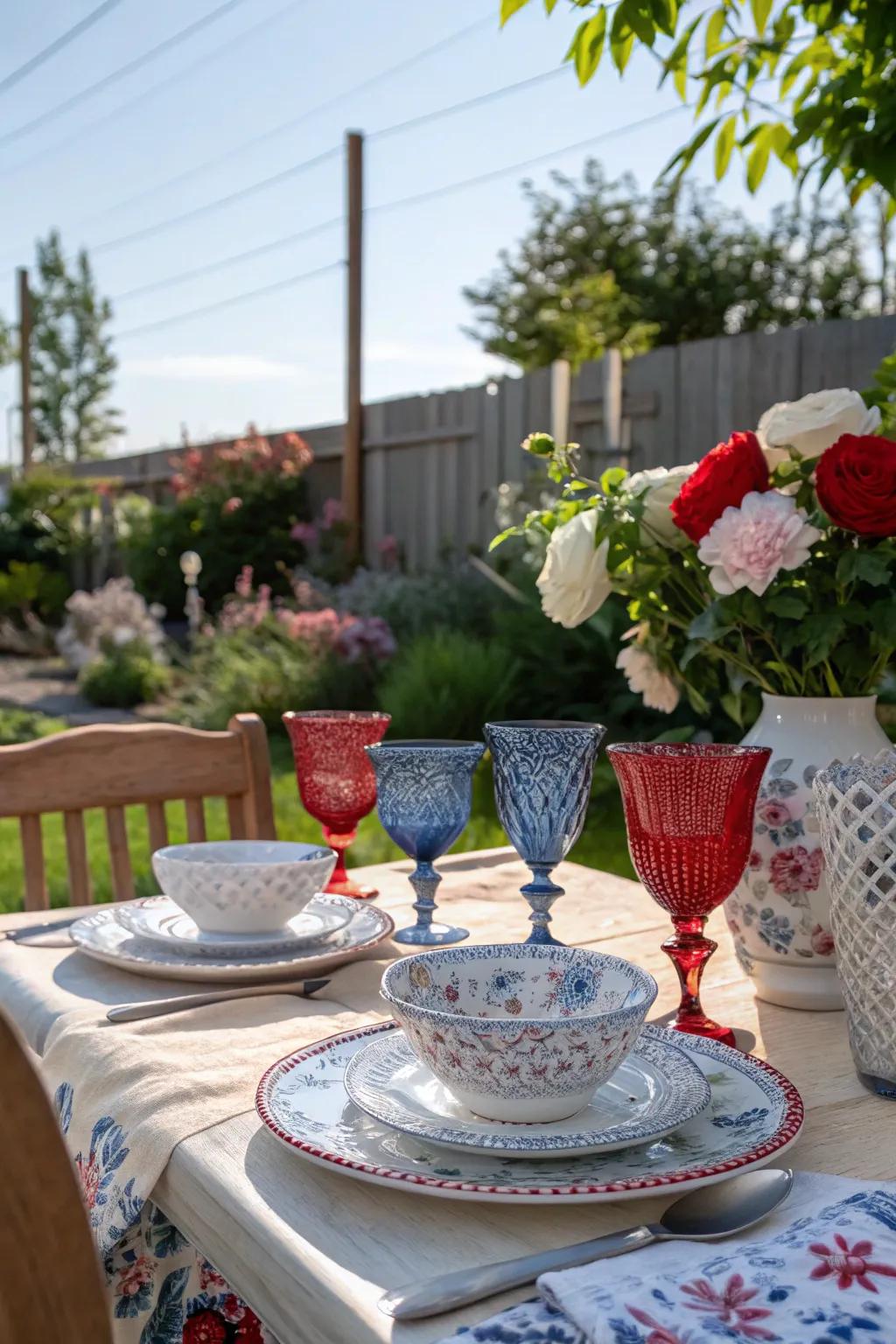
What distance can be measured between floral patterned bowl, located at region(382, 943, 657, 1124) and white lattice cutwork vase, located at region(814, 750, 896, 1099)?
19cm

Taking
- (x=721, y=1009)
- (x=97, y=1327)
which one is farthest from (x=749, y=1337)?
(x=721, y=1009)

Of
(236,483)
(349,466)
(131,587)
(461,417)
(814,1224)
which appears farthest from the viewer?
(131,587)

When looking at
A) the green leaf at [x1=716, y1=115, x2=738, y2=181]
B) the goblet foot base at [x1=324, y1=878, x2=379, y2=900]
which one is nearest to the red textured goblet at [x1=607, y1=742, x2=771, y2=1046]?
the goblet foot base at [x1=324, y1=878, x2=379, y2=900]

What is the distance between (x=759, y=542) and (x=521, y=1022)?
1.76 feet

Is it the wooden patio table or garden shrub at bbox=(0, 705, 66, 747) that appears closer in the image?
the wooden patio table

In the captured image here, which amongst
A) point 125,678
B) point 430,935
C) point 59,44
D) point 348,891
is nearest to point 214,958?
point 430,935

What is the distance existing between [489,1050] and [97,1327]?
0.86ft

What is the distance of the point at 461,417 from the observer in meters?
7.64

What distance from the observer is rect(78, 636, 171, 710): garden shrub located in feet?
26.1

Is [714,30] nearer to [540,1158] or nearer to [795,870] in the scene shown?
[795,870]

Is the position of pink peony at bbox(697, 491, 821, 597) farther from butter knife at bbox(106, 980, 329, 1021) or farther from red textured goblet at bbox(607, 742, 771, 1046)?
butter knife at bbox(106, 980, 329, 1021)

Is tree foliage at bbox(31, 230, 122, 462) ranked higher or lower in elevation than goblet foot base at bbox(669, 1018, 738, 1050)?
higher

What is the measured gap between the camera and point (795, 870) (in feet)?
3.75

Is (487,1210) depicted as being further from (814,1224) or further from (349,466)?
(349,466)
